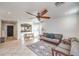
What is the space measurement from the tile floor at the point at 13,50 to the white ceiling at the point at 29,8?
1.76ft

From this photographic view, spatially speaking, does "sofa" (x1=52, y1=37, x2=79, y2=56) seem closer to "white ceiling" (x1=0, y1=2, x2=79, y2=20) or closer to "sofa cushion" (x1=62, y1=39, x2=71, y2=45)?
"sofa cushion" (x1=62, y1=39, x2=71, y2=45)


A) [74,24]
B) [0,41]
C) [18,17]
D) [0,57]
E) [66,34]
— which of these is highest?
[18,17]

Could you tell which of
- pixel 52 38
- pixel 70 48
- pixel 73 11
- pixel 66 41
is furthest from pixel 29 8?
pixel 70 48

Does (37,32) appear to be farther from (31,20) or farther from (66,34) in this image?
(66,34)

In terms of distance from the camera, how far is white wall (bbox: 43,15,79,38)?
2088 millimetres

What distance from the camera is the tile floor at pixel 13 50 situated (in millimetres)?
2164

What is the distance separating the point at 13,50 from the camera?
218 centimetres

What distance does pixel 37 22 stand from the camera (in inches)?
87.7

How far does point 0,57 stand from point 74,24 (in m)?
1.63

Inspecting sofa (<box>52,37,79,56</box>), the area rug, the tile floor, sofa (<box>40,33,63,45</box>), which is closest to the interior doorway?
Answer: the tile floor

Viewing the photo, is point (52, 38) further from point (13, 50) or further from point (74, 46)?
point (13, 50)

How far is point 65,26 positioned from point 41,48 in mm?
657

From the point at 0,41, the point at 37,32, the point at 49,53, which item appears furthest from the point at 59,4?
the point at 0,41

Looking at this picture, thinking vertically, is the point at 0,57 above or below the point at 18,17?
below
